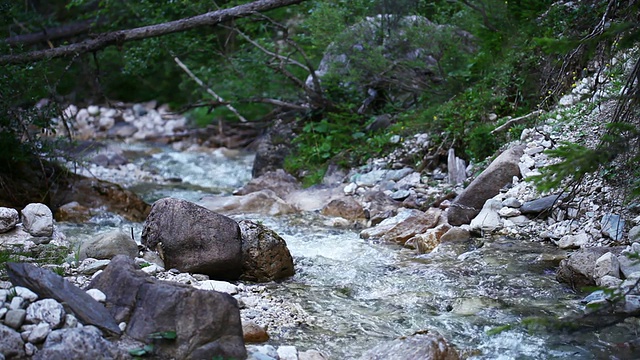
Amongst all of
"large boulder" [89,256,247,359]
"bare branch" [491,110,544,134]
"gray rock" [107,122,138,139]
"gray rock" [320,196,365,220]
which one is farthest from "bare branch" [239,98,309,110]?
"large boulder" [89,256,247,359]

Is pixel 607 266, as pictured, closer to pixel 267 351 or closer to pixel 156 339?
pixel 267 351

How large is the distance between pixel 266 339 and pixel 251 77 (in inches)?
300

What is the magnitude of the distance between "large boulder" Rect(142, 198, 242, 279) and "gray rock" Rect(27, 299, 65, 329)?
5.41 ft

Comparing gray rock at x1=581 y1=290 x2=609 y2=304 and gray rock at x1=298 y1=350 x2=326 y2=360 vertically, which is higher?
gray rock at x1=581 y1=290 x2=609 y2=304

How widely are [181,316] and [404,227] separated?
3.70 metres

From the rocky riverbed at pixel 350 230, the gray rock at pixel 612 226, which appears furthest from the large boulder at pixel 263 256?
the gray rock at pixel 612 226

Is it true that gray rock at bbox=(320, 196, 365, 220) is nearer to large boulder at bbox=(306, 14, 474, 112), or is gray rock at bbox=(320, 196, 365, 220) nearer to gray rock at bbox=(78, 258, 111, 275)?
large boulder at bbox=(306, 14, 474, 112)

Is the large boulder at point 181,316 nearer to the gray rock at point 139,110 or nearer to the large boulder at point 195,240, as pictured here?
the large boulder at point 195,240

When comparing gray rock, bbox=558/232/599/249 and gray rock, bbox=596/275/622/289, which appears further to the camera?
gray rock, bbox=558/232/599/249

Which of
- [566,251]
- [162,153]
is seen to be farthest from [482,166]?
[162,153]

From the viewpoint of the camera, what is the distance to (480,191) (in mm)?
7066

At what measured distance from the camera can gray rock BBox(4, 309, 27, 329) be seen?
3.55 metres

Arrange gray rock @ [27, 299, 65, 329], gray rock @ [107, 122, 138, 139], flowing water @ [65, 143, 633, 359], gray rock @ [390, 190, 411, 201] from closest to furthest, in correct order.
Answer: gray rock @ [27, 299, 65, 329] < flowing water @ [65, 143, 633, 359] < gray rock @ [390, 190, 411, 201] < gray rock @ [107, 122, 138, 139]

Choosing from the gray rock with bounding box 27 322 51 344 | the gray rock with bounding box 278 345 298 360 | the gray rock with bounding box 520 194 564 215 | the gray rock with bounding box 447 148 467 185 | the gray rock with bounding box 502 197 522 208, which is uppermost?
the gray rock with bounding box 520 194 564 215
